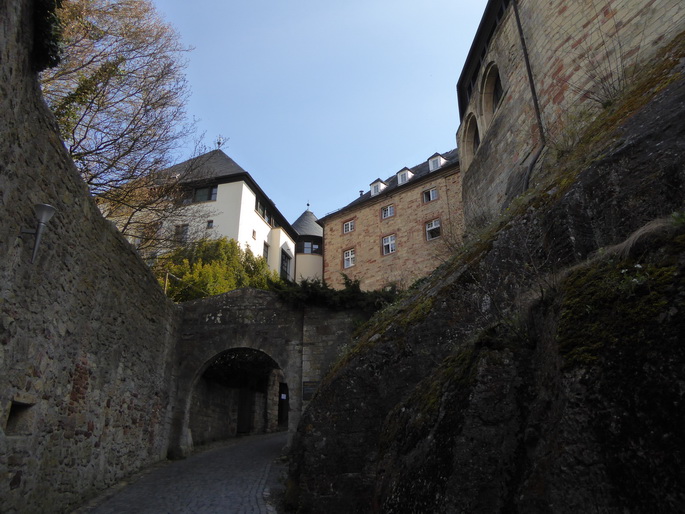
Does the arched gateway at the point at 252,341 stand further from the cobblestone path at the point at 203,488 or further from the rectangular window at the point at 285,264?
the rectangular window at the point at 285,264

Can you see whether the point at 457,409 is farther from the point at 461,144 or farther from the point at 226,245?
the point at 226,245

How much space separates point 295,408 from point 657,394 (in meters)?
10.3

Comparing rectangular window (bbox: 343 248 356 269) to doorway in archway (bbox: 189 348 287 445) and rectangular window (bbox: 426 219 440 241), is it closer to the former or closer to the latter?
rectangular window (bbox: 426 219 440 241)

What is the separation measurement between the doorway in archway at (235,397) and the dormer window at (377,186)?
511 inches

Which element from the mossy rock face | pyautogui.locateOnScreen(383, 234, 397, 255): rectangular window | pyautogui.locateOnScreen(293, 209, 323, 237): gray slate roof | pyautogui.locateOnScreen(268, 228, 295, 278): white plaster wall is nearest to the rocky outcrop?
the mossy rock face

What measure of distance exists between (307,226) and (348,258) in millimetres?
10561

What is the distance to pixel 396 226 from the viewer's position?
25375 millimetres

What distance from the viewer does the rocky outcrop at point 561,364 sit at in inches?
67.9

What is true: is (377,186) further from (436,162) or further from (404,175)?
(436,162)

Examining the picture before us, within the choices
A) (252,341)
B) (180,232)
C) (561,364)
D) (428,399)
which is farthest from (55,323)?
(180,232)

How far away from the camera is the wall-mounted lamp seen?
16.5 feet

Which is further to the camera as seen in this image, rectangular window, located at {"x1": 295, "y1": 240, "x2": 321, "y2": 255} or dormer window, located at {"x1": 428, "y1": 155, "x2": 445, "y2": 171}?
rectangular window, located at {"x1": 295, "y1": 240, "x2": 321, "y2": 255}

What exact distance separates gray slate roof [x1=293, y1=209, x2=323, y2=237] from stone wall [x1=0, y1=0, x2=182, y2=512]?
90.0ft

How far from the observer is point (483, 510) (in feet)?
7.29
